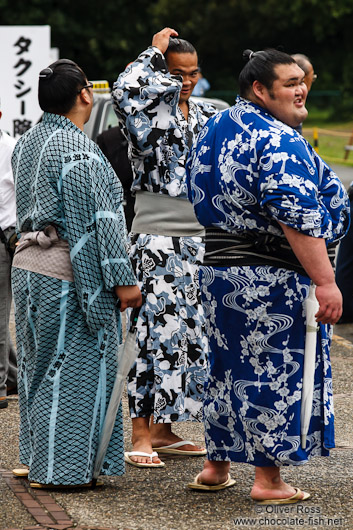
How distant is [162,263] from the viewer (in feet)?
16.0

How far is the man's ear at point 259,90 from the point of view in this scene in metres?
4.15

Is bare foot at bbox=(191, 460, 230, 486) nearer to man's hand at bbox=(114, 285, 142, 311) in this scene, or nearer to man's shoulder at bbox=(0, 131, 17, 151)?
man's hand at bbox=(114, 285, 142, 311)

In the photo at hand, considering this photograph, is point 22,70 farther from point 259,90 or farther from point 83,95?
point 259,90

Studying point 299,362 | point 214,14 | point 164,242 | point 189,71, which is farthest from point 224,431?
point 214,14

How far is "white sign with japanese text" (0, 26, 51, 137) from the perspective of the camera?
11734 millimetres

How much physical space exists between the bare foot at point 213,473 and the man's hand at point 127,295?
76cm

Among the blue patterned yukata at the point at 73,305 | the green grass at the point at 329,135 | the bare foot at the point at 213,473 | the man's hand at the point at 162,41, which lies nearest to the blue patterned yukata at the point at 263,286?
the bare foot at the point at 213,473

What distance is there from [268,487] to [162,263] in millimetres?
1221

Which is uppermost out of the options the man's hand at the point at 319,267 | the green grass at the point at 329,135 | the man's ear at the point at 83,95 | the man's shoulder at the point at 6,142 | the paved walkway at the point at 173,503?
the man's ear at the point at 83,95

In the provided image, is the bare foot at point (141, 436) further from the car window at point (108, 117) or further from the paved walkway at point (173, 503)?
the car window at point (108, 117)

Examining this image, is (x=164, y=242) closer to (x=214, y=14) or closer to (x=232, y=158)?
(x=232, y=158)

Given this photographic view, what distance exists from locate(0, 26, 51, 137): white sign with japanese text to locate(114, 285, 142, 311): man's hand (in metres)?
7.71

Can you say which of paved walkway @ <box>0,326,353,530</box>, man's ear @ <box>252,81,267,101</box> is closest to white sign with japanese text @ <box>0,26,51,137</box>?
paved walkway @ <box>0,326,353,530</box>

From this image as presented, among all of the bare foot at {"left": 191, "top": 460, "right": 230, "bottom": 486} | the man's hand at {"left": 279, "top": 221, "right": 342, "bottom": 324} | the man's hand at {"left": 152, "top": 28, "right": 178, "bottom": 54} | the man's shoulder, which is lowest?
the bare foot at {"left": 191, "top": 460, "right": 230, "bottom": 486}
